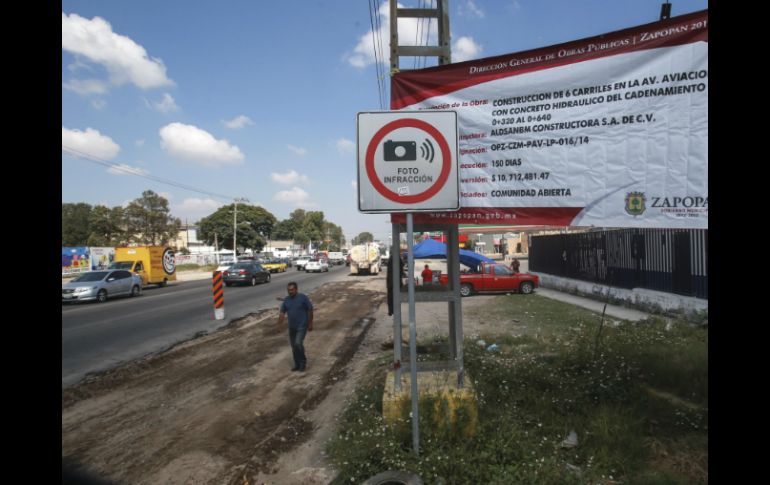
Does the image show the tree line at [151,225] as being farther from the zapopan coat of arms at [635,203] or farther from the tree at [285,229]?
the zapopan coat of arms at [635,203]

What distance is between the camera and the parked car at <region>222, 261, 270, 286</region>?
82.7ft

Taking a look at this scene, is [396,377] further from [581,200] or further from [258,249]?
[258,249]

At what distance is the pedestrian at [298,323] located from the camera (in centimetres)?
720

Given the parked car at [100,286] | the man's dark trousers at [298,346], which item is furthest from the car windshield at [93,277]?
the man's dark trousers at [298,346]

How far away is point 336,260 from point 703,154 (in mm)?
59220

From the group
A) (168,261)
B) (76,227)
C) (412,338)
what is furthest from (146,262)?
(76,227)

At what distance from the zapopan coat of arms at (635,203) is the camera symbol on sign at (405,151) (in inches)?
67.7

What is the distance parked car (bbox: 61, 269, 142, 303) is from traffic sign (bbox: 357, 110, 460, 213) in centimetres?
1965

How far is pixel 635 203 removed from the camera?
3443 mm

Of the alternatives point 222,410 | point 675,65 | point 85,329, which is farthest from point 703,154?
point 85,329

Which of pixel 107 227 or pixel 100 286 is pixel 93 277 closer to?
pixel 100 286

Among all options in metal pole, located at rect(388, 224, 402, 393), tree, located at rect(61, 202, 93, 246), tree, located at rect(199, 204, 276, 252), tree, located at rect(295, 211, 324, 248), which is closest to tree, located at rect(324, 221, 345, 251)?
tree, located at rect(295, 211, 324, 248)

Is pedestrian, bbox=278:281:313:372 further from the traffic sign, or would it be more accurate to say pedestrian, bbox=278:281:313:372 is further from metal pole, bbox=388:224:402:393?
the traffic sign
